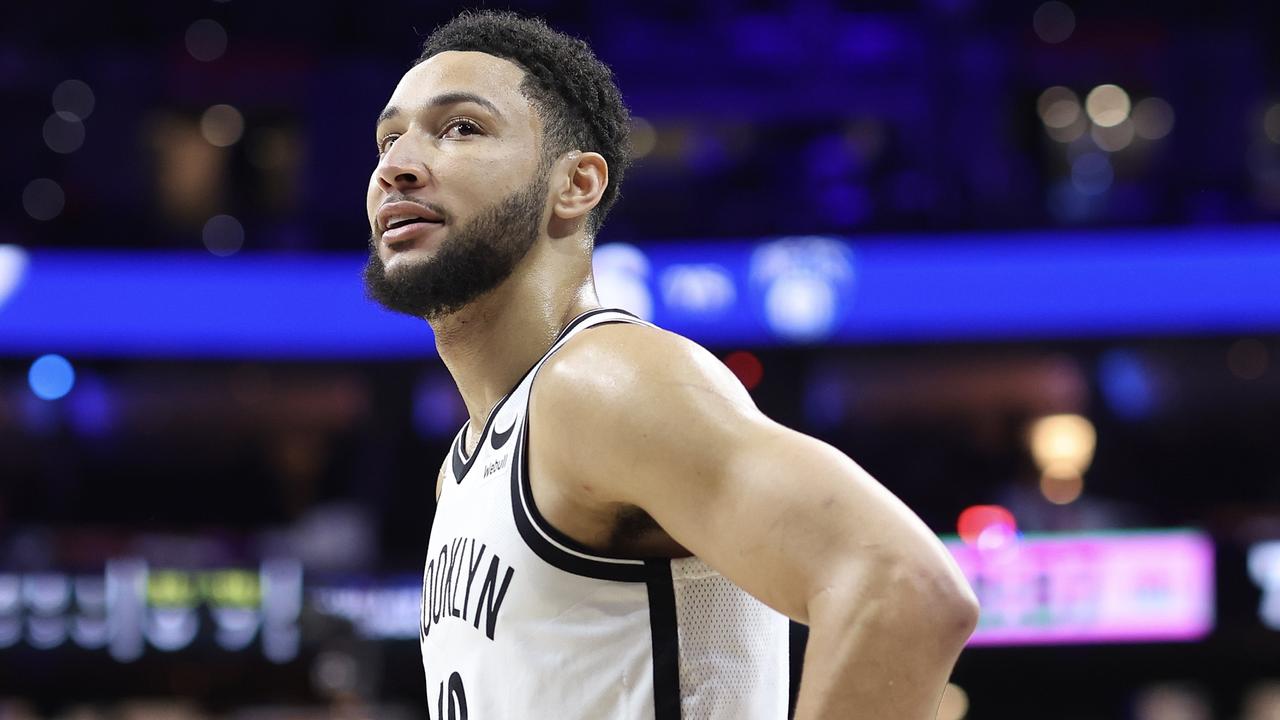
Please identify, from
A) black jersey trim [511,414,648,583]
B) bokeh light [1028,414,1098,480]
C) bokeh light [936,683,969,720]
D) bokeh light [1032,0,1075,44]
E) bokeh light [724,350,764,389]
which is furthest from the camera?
bokeh light [1032,0,1075,44]

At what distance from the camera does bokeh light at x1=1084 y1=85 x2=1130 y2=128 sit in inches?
559

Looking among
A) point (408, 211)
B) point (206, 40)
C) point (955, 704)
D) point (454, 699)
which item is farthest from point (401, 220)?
point (206, 40)

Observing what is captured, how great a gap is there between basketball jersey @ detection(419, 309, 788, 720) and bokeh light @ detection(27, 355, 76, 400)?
40.9ft

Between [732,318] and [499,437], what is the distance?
348 inches

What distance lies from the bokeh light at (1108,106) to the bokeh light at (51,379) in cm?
1028

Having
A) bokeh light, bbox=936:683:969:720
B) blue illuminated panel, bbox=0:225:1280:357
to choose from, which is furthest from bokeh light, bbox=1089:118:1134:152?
bokeh light, bbox=936:683:969:720

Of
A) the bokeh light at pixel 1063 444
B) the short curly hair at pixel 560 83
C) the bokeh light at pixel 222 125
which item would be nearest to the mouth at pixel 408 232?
the short curly hair at pixel 560 83

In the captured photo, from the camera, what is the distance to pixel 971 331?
1105 centimetres

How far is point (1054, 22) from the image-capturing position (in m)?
14.6

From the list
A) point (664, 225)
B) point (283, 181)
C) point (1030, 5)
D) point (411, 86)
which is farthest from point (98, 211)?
point (411, 86)

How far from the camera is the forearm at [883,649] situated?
1622 mm

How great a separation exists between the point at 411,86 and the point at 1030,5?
12783 mm

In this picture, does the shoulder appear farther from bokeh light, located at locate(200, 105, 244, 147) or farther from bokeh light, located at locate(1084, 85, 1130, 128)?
bokeh light, located at locate(200, 105, 244, 147)

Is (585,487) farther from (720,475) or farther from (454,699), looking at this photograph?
(454,699)
